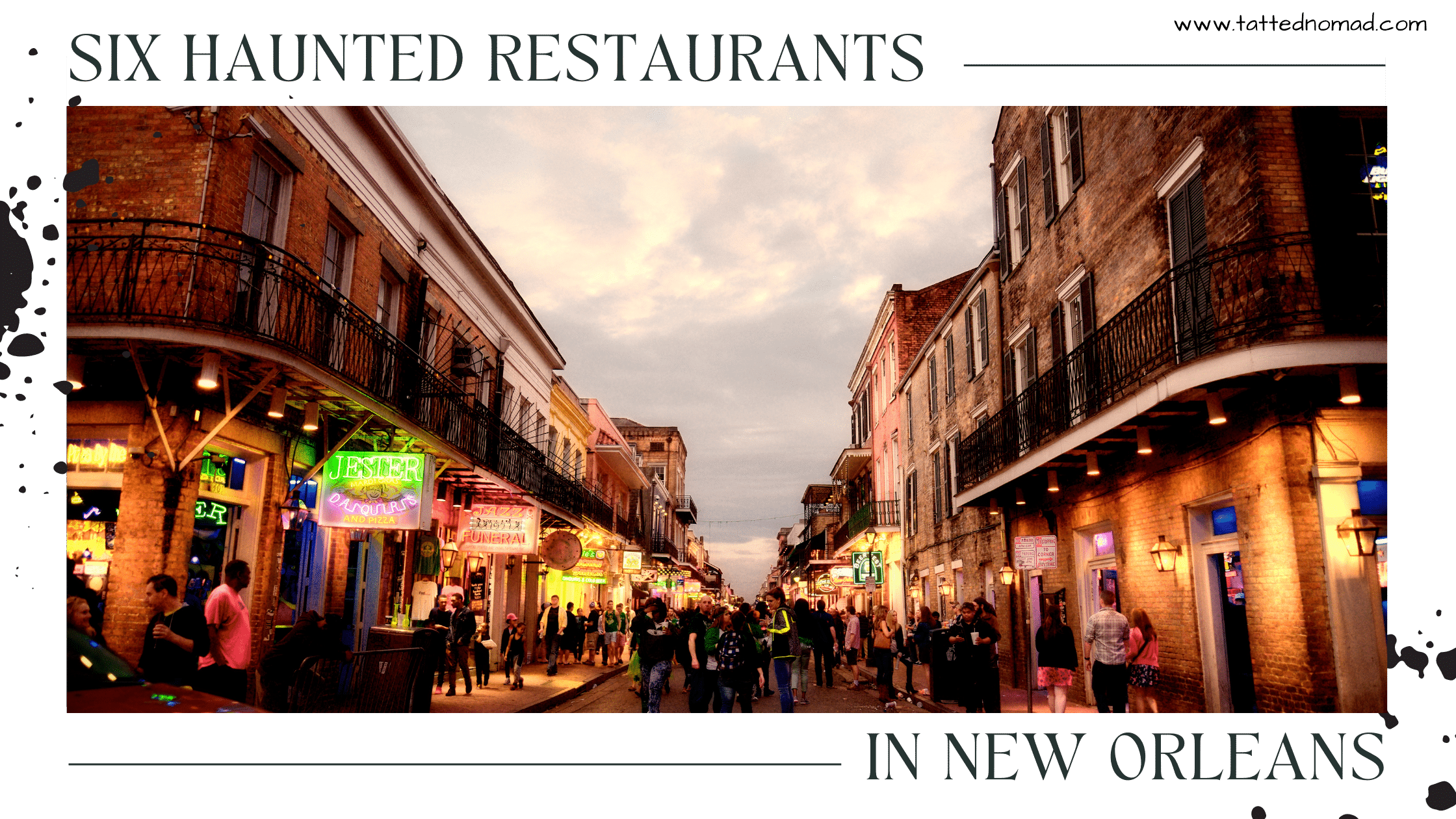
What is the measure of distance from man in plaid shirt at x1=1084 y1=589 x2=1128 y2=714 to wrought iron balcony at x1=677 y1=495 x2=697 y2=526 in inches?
2166

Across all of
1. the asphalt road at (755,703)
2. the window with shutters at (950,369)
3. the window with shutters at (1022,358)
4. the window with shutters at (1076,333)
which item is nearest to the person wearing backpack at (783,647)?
the asphalt road at (755,703)

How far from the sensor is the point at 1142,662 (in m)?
10.8

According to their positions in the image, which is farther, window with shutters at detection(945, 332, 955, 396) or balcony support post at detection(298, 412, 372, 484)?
window with shutters at detection(945, 332, 955, 396)

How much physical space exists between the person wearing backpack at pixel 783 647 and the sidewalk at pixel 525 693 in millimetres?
3185

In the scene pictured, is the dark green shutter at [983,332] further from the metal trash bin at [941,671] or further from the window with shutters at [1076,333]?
the metal trash bin at [941,671]

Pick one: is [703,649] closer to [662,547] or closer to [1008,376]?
[1008,376]

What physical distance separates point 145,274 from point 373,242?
205 inches

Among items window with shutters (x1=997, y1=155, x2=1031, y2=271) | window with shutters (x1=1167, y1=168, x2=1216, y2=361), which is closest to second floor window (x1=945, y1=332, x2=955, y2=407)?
window with shutters (x1=997, y1=155, x2=1031, y2=271)

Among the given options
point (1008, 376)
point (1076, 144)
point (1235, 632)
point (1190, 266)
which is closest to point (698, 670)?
point (1235, 632)

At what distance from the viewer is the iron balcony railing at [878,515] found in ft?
99.0

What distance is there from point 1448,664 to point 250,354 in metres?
9.32

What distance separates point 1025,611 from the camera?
665 inches

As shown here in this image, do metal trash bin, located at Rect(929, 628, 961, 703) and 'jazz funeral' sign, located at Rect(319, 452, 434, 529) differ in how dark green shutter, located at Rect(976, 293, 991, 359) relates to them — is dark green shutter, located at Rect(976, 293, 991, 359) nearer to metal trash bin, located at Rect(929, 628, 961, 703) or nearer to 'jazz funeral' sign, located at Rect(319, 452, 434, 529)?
metal trash bin, located at Rect(929, 628, 961, 703)

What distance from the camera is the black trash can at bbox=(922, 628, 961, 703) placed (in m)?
13.3
